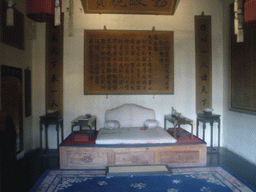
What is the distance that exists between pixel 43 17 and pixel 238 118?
3692mm

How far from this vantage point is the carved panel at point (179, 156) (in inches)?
118

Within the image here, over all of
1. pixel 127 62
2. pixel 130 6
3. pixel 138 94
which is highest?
pixel 130 6

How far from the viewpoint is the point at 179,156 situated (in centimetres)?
302

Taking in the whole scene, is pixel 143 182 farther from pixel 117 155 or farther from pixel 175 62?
pixel 175 62

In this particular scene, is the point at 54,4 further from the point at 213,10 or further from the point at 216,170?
the point at 213,10

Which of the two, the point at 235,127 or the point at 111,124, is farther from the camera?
the point at 235,127

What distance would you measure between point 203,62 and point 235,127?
1.50 metres

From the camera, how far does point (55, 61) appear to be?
403cm

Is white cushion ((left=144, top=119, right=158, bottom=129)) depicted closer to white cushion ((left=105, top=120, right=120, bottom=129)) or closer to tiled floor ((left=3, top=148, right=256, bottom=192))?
white cushion ((left=105, top=120, right=120, bottom=129))

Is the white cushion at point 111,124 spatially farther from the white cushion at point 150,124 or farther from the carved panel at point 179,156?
the carved panel at point 179,156

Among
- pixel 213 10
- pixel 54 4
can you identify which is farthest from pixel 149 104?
pixel 54 4

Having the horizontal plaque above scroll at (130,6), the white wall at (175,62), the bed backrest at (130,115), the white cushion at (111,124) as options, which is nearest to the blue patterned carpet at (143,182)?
the white cushion at (111,124)

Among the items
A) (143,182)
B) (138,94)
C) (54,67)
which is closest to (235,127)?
(138,94)

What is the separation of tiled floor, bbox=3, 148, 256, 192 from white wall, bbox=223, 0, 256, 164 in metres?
0.16
